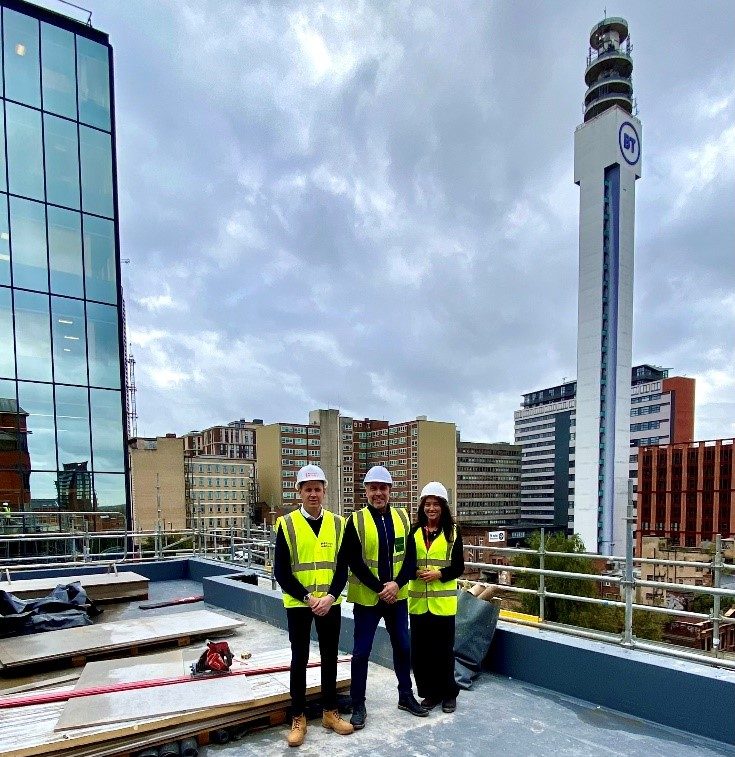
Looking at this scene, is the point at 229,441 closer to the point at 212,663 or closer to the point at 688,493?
the point at 688,493

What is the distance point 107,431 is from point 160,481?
45.3 meters

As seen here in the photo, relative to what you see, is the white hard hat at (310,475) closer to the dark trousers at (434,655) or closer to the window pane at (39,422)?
the dark trousers at (434,655)

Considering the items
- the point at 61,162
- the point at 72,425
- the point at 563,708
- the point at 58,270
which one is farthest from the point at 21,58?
the point at 563,708

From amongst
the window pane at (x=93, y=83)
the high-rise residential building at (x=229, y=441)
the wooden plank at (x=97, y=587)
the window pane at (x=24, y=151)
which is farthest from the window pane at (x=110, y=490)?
the high-rise residential building at (x=229, y=441)

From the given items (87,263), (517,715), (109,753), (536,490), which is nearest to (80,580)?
(109,753)

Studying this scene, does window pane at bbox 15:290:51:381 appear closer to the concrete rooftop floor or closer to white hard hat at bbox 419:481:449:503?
the concrete rooftop floor

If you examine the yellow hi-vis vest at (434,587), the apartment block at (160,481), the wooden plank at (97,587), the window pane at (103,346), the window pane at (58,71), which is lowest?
the apartment block at (160,481)

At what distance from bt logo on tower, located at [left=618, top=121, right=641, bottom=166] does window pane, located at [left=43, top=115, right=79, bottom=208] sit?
56821mm

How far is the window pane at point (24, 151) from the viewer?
47.4 feet

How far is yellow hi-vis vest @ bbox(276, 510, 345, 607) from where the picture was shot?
3.38 m

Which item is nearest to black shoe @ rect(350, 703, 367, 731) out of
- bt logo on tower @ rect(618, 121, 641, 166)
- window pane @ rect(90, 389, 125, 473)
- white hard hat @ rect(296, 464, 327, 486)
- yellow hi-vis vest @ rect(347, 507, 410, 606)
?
yellow hi-vis vest @ rect(347, 507, 410, 606)

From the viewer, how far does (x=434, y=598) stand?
373cm

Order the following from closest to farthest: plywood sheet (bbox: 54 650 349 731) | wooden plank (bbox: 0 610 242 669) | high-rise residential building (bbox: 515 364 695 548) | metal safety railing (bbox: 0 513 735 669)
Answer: plywood sheet (bbox: 54 650 349 731), metal safety railing (bbox: 0 513 735 669), wooden plank (bbox: 0 610 242 669), high-rise residential building (bbox: 515 364 695 548)

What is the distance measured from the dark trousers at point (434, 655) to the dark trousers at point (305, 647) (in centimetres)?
72
